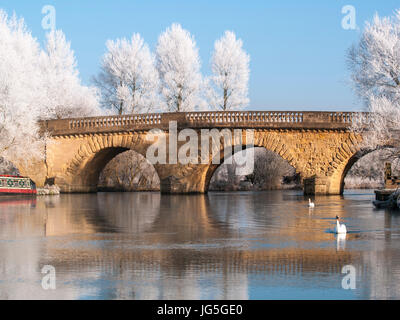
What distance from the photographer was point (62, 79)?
5456 centimetres

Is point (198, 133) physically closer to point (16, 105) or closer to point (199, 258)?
point (16, 105)

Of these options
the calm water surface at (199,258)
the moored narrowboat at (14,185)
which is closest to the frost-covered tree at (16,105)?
the moored narrowboat at (14,185)

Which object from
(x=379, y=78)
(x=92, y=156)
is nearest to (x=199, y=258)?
(x=379, y=78)

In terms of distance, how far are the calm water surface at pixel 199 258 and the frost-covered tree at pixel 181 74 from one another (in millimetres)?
33081

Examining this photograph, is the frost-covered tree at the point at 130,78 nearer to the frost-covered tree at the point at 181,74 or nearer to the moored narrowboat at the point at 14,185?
the frost-covered tree at the point at 181,74

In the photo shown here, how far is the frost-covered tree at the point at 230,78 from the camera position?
52.2 metres

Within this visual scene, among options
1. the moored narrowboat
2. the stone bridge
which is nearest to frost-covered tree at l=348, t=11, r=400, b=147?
the stone bridge

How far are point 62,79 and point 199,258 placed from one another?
4528cm

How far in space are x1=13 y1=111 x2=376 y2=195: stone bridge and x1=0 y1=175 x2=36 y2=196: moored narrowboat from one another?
3.97 meters

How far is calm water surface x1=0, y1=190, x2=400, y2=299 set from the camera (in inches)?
344

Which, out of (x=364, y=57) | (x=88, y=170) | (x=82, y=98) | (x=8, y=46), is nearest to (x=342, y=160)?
(x=364, y=57)

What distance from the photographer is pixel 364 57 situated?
124 feet

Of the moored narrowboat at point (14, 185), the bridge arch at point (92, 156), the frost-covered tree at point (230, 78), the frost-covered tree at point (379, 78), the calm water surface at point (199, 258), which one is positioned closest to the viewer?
the calm water surface at point (199, 258)
